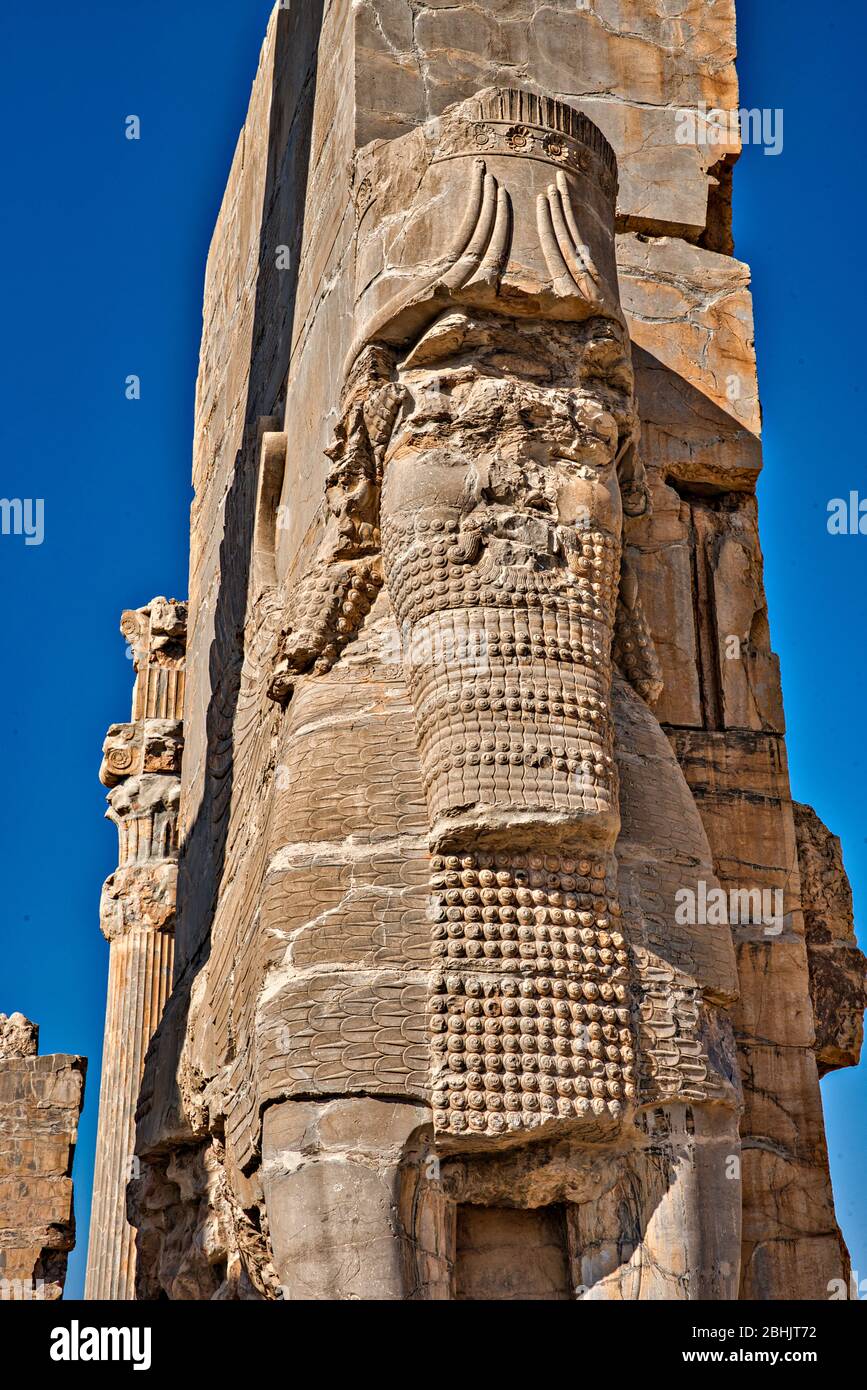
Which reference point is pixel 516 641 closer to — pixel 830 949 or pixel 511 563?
pixel 511 563

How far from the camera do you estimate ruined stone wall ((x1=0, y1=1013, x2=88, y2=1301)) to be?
1686 centimetres

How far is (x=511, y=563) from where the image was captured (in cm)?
694

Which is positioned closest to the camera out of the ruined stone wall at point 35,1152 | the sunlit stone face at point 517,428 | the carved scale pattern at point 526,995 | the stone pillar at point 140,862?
the carved scale pattern at point 526,995

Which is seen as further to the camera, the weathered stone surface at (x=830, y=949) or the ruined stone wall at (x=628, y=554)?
the weathered stone surface at (x=830, y=949)

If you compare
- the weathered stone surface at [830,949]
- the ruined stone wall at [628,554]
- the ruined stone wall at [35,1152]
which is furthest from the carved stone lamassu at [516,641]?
the ruined stone wall at [35,1152]

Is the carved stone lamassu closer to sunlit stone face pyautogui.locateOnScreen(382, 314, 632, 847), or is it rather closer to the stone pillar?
sunlit stone face pyautogui.locateOnScreen(382, 314, 632, 847)

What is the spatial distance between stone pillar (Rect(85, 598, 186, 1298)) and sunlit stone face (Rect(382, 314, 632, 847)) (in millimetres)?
6983

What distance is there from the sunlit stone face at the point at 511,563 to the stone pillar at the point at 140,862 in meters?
6.98

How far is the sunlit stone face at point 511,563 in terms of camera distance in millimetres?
6656

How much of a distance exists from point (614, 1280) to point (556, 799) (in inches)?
54.8

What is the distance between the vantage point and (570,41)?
9.06 metres

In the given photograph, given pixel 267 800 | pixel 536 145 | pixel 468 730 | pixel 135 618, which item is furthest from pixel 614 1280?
pixel 135 618

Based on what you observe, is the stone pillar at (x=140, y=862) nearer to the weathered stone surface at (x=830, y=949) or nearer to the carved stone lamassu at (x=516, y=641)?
the weathered stone surface at (x=830, y=949)

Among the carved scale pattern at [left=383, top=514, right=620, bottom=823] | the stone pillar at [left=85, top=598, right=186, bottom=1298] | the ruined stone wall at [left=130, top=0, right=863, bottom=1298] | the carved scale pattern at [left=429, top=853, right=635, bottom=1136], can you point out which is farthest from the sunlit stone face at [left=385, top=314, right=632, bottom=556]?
the stone pillar at [left=85, top=598, right=186, bottom=1298]
